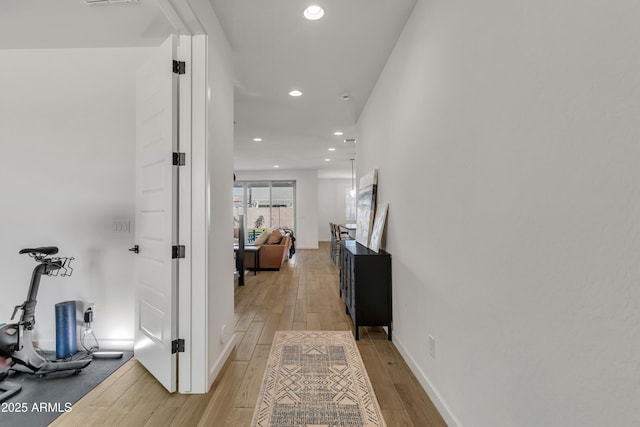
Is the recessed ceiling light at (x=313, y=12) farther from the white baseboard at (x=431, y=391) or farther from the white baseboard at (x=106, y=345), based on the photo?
the white baseboard at (x=106, y=345)

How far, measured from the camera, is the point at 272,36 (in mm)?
2367

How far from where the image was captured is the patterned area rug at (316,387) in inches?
65.4

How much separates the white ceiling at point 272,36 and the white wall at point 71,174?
0.81 ft

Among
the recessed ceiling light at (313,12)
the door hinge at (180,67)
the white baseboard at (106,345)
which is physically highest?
the recessed ceiling light at (313,12)

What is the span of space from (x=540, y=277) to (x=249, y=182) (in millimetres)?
9595

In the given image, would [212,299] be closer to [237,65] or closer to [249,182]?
[237,65]

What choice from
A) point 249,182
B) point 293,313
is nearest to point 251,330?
point 293,313

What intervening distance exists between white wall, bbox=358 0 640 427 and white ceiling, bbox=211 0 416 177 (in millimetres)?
556

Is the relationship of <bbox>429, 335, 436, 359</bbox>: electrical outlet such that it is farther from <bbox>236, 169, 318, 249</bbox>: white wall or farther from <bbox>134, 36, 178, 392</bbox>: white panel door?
<bbox>236, 169, 318, 249</bbox>: white wall

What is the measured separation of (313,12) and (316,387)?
8.99 ft

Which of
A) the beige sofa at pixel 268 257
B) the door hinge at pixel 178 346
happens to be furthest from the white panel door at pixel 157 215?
the beige sofa at pixel 268 257

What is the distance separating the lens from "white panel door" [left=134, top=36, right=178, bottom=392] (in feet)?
6.20

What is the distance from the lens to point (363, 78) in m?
3.12

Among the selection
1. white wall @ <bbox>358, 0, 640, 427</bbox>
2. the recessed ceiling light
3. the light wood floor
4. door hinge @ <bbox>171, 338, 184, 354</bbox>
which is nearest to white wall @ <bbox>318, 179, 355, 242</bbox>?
the light wood floor
